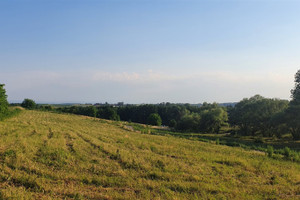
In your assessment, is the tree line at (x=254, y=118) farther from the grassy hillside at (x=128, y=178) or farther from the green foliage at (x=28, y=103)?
the green foliage at (x=28, y=103)

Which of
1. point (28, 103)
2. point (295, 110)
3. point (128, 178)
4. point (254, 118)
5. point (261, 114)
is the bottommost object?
point (128, 178)

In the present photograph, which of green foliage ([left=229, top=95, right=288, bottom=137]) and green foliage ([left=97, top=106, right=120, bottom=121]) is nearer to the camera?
green foliage ([left=229, top=95, right=288, bottom=137])

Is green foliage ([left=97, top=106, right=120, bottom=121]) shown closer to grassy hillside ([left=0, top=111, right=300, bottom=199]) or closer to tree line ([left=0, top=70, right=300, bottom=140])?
tree line ([left=0, top=70, right=300, bottom=140])

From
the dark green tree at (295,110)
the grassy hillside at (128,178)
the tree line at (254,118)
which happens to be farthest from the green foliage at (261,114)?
the grassy hillside at (128,178)

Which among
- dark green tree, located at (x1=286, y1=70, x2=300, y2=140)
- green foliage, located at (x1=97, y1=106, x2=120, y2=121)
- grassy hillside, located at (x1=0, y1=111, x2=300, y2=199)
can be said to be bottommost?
green foliage, located at (x1=97, y1=106, x2=120, y2=121)

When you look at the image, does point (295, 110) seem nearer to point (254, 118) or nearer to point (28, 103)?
point (254, 118)

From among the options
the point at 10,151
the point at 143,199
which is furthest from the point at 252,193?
the point at 10,151

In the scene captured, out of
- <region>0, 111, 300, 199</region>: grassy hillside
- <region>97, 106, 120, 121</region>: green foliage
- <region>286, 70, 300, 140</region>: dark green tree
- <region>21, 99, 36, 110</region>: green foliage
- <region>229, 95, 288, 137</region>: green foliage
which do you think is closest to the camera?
<region>0, 111, 300, 199</region>: grassy hillside

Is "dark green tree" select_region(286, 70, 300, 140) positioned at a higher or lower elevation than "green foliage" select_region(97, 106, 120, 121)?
higher

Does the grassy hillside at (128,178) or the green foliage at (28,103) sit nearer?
the grassy hillside at (128,178)

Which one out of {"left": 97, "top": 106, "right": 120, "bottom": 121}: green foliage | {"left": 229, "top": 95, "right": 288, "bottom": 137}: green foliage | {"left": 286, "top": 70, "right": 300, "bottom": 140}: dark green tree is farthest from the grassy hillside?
{"left": 97, "top": 106, "right": 120, "bottom": 121}: green foliage

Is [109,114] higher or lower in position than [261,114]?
lower

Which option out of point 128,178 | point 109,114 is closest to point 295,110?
point 128,178

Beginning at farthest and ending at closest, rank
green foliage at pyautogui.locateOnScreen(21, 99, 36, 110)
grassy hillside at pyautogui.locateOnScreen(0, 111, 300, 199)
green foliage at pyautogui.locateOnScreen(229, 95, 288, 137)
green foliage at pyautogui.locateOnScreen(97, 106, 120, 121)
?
green foliage at pyautogui.locateOnScreen(21, 99, 36, 110)
green foliage at pyautogui.locateOnScreen(97, 106, 120, 121)
green foliage at pyautogui.locateOnScreen(229, 95, 288, 137)
grassy hillside at pyautogui.locateOnScreen(0, 111, 300, 199)
